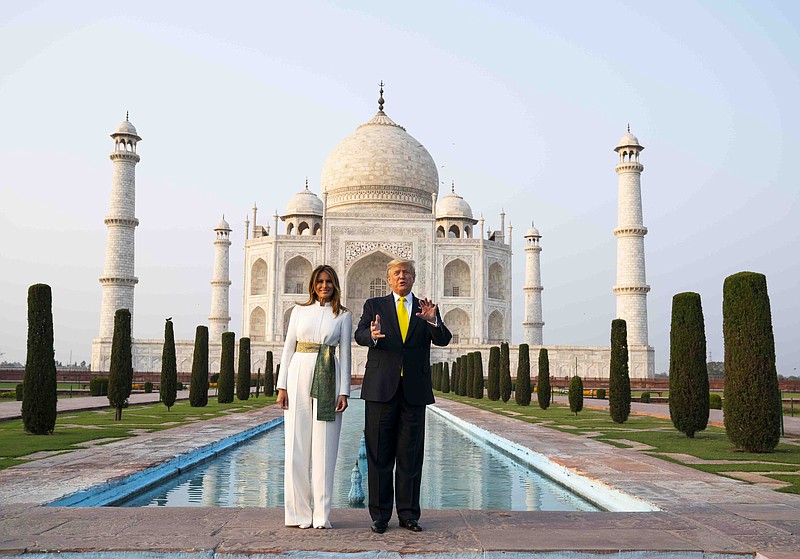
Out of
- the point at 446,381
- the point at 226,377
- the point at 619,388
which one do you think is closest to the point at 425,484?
the point at 619,388

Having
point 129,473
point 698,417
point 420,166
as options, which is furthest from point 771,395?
point 420,166

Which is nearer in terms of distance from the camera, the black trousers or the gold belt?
the black trousers

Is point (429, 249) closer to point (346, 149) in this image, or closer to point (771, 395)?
point (346, 149)

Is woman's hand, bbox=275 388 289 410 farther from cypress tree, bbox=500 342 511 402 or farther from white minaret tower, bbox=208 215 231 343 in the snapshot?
white minaret tower, bbox=208 215 231 343

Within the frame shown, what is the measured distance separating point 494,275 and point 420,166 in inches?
245

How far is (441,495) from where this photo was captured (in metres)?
5.30

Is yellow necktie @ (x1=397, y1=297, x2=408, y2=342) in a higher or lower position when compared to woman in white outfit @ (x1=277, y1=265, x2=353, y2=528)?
higher

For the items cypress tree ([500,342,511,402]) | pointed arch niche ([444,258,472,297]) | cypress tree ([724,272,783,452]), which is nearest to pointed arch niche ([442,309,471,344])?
pointed arch niche ([444,258,472,297])

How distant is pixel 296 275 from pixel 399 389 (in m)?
31.6

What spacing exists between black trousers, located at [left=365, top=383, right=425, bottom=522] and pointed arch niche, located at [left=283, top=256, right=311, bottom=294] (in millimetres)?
30817

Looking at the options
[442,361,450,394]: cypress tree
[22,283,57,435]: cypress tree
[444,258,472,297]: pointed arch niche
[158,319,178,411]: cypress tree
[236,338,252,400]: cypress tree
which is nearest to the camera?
[22,283,57,435]: cypress tree

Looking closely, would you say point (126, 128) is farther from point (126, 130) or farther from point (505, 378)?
point (505, 378)

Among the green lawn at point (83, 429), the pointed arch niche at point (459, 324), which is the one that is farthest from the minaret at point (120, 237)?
the green lawn at point (83, 429)

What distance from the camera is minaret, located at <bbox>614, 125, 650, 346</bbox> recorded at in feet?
95.2
